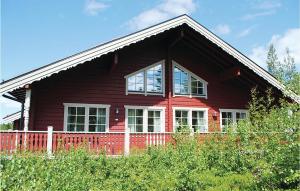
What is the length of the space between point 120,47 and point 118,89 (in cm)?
273

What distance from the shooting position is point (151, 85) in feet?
60.2

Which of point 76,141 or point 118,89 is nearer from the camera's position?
point 76,141

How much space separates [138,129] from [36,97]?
5174mm

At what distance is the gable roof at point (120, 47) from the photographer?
13.5m

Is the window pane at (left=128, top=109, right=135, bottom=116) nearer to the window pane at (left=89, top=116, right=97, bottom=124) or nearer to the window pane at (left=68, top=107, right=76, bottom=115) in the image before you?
the window pane at (left=89, top=116, right=97, bottom=124)

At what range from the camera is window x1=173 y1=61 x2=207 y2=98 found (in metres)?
19.0

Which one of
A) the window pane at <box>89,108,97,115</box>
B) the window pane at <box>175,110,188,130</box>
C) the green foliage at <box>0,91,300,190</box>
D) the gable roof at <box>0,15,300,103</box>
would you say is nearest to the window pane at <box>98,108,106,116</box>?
the window pane at <box>89,108,97,115</box>

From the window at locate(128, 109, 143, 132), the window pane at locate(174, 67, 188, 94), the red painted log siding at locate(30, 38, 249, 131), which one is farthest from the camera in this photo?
the window pane at locate(174, 67, 188, 94)

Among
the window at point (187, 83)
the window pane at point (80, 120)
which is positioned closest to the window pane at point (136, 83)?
the window at point (187, 83)

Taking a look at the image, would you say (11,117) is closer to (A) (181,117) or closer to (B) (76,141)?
(B) (76,141)

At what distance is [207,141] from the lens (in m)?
13.1

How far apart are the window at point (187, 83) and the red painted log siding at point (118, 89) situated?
28 cm

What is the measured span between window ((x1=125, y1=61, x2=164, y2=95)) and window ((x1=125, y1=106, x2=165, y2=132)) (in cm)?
86

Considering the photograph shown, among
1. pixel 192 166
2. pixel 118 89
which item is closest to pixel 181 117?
pixel 118 89
